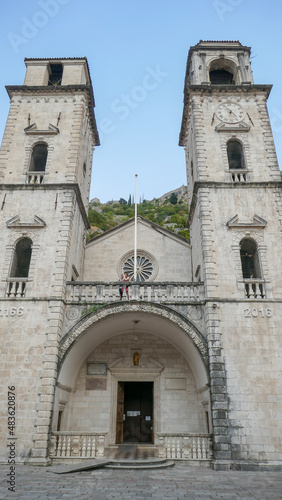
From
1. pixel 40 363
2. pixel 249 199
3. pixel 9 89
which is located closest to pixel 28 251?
pixel 40 363

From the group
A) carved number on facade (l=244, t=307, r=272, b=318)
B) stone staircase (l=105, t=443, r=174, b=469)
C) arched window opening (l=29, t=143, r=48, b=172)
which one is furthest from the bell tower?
carved number on facade (l=244, t=307, r=272, b=318)

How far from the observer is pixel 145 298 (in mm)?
13203

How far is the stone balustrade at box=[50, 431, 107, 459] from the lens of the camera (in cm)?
1105

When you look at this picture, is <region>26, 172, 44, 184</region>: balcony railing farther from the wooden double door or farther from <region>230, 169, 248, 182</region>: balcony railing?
the wooden double door

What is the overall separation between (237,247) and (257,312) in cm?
263

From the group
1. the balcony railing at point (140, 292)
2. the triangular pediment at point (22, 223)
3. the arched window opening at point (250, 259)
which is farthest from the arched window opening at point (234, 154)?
the triangular pediment at point (22, 223)

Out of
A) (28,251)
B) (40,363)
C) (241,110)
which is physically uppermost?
(241,110)

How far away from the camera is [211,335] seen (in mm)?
12023

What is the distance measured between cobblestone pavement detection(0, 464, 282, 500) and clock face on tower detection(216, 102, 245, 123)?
14272 millimetres

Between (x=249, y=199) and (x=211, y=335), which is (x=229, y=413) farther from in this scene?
(x=249, y=199)

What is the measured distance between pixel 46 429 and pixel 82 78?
656 inches

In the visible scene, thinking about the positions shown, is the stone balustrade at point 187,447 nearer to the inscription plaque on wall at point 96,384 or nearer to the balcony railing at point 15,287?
the inscription plaque on wall at point 96,384

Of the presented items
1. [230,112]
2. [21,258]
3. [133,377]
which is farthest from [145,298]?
[230,112]

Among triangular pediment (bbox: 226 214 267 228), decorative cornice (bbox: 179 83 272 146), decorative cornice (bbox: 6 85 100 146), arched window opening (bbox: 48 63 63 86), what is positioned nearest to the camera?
triangular pediment (bbox: 226 214 267 228)
